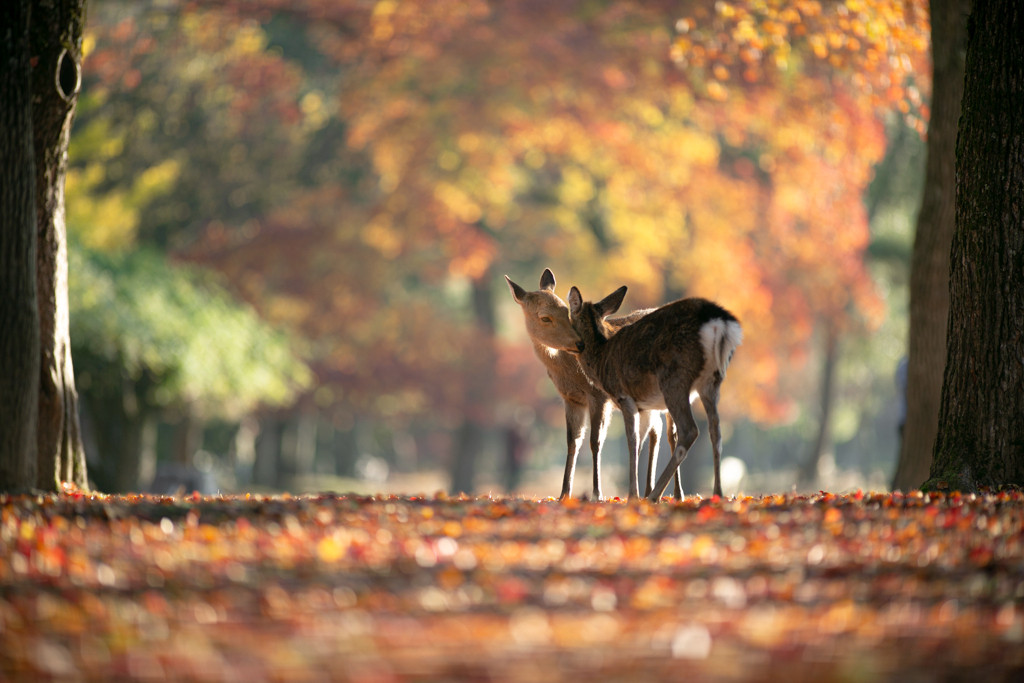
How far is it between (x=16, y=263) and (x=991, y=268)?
6.32 m

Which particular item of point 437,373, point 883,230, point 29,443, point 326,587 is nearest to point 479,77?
point 437,373

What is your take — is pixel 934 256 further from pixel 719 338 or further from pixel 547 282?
pixel 719 338

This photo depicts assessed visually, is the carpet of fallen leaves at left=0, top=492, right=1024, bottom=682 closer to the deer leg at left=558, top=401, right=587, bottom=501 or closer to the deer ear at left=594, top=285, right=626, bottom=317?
Answer: the deer leg at left=558, top=401, right=587, bottom=501

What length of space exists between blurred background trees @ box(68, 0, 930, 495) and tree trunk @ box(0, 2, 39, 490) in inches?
307

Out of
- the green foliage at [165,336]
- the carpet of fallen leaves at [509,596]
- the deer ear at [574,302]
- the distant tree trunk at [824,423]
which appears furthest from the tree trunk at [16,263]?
the distant tree trunk at [824,423]

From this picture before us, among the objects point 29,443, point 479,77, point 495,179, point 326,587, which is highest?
point 479,77

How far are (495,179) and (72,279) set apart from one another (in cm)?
989

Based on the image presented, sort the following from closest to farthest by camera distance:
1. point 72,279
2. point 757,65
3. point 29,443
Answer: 1. point 29,443
2. point 72,279
3. point 757,65

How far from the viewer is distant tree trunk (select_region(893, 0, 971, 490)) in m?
10.6

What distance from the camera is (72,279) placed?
1534 centimetres

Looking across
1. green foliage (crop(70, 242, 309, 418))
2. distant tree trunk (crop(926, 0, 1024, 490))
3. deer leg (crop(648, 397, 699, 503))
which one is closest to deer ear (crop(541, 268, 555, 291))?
deer leg (crop(648, 397, 699, 503))

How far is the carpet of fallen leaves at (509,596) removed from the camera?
11.2ft

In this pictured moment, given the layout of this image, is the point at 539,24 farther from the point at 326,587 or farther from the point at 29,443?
the point at 326,587

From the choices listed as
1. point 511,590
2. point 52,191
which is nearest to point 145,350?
point 52,191
